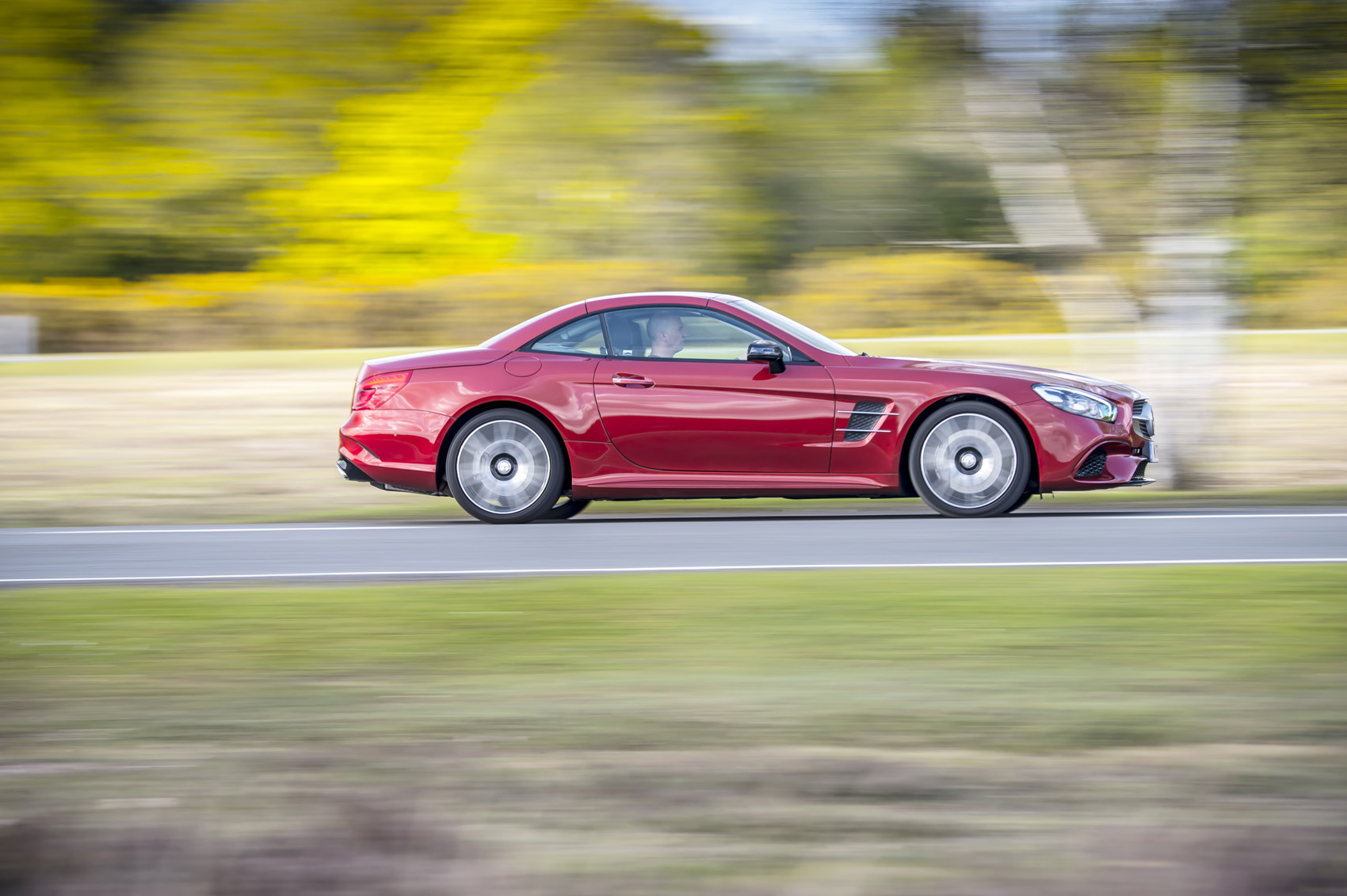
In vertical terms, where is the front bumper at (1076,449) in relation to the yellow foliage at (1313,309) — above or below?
below

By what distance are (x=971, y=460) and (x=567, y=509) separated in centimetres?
265

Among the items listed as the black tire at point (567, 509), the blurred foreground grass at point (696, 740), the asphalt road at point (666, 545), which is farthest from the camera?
the black tire at point (567, 509)

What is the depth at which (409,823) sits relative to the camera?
13.4 ft

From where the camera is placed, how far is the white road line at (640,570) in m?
8.12

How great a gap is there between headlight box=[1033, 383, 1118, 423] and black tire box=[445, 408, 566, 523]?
2.84m

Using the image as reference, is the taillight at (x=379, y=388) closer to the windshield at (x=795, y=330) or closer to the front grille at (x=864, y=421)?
the windshield at (x=795, y=330)

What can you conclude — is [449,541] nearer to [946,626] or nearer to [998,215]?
[946,626]

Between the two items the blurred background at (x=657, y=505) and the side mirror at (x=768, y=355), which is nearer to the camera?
the blurred background at (x=657, y=505)

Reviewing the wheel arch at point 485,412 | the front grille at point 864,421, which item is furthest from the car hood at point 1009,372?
the wheel arch at point 485,412

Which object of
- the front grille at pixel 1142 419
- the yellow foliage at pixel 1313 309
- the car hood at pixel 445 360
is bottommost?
the front grille at pixel 1142 419

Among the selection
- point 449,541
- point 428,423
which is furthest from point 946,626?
point 428,423

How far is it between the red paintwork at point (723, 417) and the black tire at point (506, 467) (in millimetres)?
79

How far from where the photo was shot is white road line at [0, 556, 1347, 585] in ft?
26.6

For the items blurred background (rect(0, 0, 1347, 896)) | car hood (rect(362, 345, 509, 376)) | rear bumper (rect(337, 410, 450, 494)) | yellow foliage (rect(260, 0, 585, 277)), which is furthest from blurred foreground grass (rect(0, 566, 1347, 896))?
yellow foliage (rect(260, 0, 585, 277))
